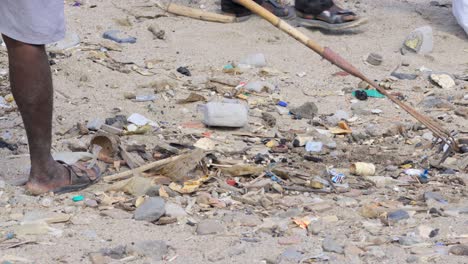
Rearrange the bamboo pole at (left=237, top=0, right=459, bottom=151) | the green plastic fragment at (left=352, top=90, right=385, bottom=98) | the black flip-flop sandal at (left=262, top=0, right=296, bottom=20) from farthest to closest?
the black flip-flop sandal at (left=262, top=0, right=296, bottom=20)
the green plastic fragment at (left=352, top=90, right=385, bottom=98)
the bamboo pole at (left=237, top=0, right=459, bottom=151)

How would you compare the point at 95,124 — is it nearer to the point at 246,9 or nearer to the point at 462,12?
the point at 246,9

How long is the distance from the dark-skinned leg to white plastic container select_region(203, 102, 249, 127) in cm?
123

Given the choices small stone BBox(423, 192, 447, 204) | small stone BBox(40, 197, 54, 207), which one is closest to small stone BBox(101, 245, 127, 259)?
small stone BBox(40, 197, 54, 207)

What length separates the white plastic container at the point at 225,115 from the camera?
473 cm

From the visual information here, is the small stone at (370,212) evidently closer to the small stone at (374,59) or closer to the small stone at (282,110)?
the small stone at (282,110)

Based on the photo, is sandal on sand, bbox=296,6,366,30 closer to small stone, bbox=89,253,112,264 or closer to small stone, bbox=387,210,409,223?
small stone, bbox=387,210,409,223

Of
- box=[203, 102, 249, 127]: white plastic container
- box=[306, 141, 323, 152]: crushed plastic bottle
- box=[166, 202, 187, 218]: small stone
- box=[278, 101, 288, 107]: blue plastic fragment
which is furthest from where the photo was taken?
box=[278, 101, 288, 107]: blue plastic fragment

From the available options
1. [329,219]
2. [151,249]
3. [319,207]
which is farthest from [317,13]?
[151,249]

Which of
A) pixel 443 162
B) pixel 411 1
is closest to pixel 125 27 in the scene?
pixel 411 1

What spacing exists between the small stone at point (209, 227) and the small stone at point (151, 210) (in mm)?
183

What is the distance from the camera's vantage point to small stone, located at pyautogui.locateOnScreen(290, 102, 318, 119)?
506 centimetres

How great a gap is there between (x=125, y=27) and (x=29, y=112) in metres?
2.91

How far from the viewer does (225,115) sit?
Result: 4.73 m

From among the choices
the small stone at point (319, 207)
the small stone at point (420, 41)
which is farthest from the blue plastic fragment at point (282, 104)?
the small stone at point (319, 207)
